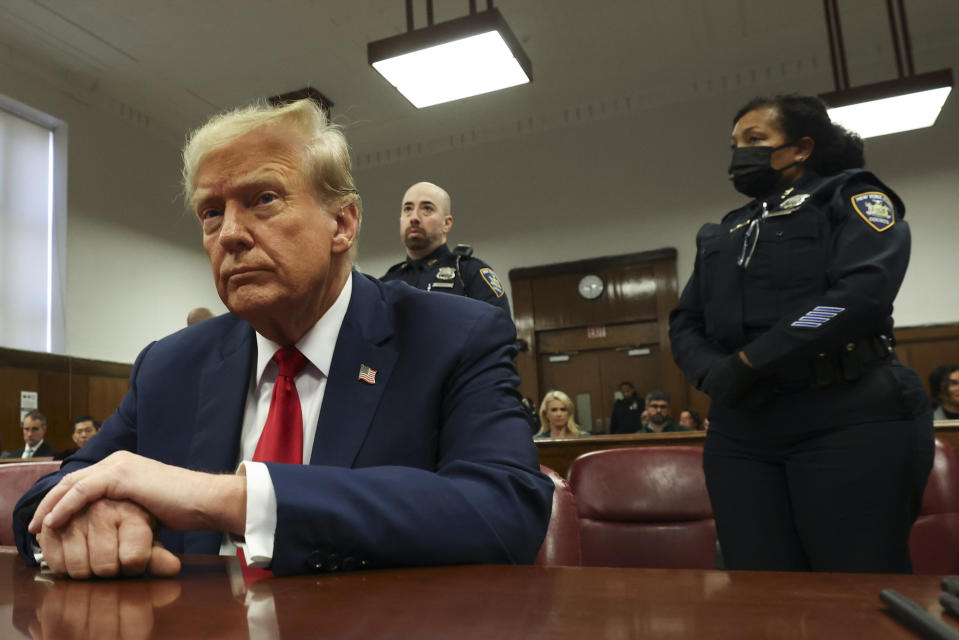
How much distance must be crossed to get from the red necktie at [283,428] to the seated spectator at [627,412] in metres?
7.70

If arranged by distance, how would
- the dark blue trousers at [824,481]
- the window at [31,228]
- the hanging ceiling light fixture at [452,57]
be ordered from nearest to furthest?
the dark blue trousers at [824,481] → the hanging ceiling light fixture at [452,57] → the window at [31,228]

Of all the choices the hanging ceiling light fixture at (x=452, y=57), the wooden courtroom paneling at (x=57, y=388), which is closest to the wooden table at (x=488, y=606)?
the hanging ceiling light fixture at (x=452, y=57)

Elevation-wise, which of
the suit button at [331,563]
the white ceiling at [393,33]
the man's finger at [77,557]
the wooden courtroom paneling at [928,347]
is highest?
the white ceiling at [393,33]

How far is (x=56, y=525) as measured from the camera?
0.82 metres

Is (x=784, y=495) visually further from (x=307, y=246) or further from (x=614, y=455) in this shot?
(x=307, y=246)

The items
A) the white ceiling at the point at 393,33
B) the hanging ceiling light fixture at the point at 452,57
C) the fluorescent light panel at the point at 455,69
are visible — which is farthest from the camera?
the white ceiling at the point at 393,33

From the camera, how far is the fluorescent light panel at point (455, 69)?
16.4ft

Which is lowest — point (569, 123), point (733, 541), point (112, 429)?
point (733, 541)

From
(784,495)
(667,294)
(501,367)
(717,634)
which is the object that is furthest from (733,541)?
(667,294)

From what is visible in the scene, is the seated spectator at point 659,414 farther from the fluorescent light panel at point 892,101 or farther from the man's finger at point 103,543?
the man's finger at point 103,543

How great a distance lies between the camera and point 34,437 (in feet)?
24.6

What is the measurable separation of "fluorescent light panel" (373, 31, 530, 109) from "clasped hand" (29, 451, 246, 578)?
4.38 meters

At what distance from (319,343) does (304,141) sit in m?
0.36

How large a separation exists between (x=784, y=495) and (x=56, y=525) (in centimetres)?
148
